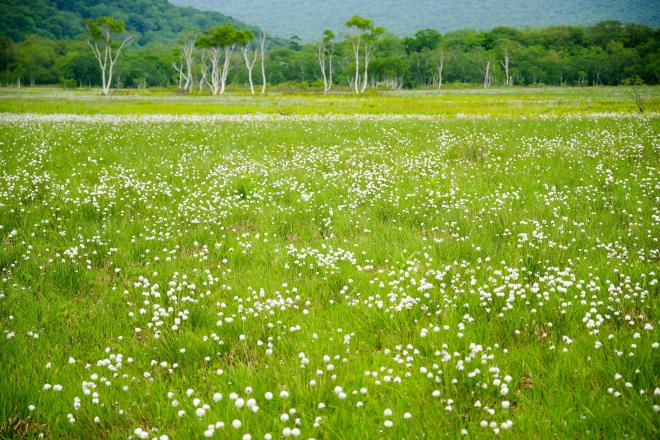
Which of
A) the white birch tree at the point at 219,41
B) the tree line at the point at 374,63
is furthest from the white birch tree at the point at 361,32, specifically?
the white birch tree at the point at 219,41

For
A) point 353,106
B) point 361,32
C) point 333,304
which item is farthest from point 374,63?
point 333,304

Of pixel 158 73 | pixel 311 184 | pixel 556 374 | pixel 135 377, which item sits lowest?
pixel 135 377

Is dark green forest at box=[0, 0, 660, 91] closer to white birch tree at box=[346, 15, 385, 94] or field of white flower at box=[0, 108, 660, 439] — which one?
white birch tree at box=[346, 15, 385, 94]

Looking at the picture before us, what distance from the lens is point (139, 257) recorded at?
707 cm

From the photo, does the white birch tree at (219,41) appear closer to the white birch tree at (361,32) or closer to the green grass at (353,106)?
the white birch tree at (361,32)

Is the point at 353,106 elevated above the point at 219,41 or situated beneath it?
situated beneath

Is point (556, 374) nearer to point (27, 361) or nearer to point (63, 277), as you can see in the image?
point (27, 361)

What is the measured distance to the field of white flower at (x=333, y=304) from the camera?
11.0 ft

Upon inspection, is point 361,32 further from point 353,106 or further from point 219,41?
point 353,106

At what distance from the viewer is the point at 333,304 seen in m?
5.40

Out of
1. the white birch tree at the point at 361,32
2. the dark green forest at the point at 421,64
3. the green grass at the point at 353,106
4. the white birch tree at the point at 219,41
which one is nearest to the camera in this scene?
the green grass at the point at 353,106

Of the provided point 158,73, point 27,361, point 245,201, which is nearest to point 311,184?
point 245,201

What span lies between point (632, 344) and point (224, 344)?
3.84m

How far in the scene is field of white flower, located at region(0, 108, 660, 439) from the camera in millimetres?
3361
